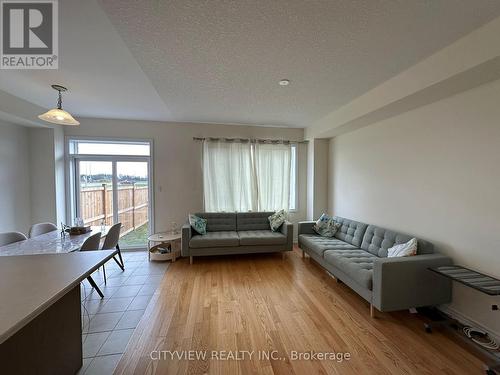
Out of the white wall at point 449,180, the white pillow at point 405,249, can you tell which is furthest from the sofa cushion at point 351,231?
the white pillow at point 405,249

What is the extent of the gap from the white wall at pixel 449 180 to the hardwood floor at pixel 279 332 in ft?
2.52

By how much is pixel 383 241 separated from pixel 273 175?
240cm

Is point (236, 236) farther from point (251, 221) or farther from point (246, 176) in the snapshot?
point (246, 176)

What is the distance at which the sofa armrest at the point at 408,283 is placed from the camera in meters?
2.08

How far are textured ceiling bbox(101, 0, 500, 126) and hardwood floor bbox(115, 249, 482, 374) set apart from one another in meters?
2.57

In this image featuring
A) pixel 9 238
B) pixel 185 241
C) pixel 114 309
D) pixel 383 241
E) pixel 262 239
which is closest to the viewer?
pixel 114 309

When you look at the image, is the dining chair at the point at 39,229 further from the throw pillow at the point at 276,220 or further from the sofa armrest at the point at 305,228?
the sofa armrest at the point at 305,228

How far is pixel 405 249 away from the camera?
7.73 ft

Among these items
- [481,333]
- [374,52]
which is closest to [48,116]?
[374,52]

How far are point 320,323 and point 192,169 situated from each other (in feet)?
11.3

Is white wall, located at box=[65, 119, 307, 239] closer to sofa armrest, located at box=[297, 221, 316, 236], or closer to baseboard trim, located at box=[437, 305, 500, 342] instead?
sofa armrest, located at box=[297, 221, 316, 236]

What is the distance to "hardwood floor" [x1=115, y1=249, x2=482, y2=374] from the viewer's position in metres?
1.64

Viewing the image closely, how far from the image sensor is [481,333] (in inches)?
77.0

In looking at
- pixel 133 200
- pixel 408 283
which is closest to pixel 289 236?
pixel 408 283
